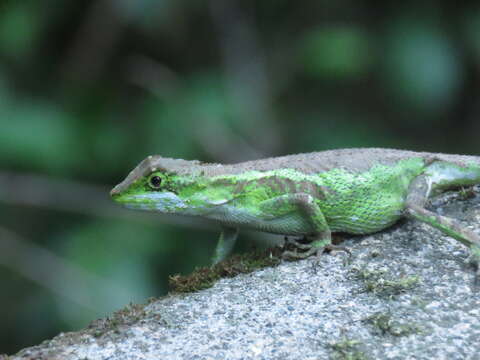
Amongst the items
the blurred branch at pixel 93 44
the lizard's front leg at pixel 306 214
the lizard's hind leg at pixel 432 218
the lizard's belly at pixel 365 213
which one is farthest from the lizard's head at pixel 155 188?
the blurred branch at pixel 93 44

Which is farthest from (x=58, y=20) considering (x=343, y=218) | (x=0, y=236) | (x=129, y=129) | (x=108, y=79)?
(x=343, y=218)

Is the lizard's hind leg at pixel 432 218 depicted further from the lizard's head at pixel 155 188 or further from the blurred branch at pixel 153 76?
the blurred branch at pixel 153 76

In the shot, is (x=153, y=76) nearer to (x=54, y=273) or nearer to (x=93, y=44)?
(x=93, y=44)

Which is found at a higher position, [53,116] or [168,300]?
[53,116]

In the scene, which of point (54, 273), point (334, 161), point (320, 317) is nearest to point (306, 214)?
point (334, 161)

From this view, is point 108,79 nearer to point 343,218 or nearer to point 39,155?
point 39,155

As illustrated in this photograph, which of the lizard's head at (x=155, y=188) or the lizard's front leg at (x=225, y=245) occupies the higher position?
the lizard's head at (x=155, y=188)

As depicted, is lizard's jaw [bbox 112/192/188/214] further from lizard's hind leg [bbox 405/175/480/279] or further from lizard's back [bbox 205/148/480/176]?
lizard's hind leg [bbox 405/175/480/279]
